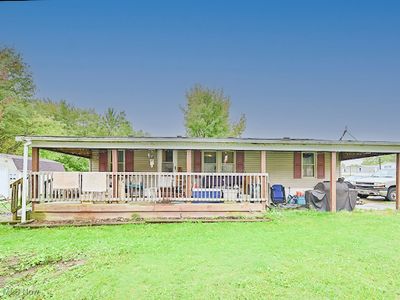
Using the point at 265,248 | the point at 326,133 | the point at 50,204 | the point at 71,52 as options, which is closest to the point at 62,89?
the point at 71,52

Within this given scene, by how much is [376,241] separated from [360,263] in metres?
1.96

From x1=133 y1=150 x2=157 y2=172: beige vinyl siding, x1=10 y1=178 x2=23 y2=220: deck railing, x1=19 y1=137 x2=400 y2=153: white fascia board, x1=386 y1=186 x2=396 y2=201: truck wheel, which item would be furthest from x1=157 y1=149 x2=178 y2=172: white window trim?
x1=386 y1=186 x2=396 y2=201: truck wheel

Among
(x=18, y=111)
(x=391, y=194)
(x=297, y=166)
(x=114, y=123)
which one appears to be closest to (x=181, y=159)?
(x=297, y=166)

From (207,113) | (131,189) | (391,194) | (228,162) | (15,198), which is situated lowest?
(391,194)

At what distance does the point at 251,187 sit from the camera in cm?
975

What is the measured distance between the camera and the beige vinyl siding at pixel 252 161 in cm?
1328

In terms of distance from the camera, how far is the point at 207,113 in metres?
25.6

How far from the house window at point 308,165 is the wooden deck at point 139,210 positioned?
16.1 ft

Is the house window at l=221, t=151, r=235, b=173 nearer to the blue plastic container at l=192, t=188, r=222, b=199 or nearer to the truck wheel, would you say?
the blue plastic container at l=192, t=188, r=222, b=199

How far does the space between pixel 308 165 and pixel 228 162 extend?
3.80 m

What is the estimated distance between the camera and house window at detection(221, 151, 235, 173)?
1314 centimetres

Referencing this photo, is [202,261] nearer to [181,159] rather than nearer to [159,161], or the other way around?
[159,161]

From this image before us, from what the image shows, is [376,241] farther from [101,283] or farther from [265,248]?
[101,283]

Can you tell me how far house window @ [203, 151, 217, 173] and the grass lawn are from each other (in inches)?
205
